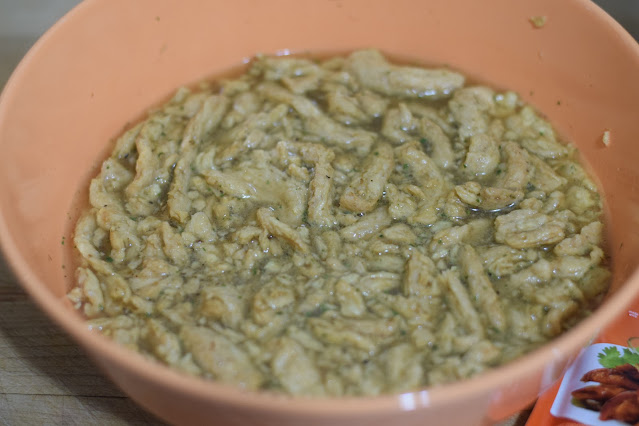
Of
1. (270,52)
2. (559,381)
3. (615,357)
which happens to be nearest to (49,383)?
(559,381)

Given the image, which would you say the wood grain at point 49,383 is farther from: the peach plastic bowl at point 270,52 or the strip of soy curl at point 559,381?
the strip of soy curl at point 559,381

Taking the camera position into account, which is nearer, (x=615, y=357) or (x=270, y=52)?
(x=615, y=357)

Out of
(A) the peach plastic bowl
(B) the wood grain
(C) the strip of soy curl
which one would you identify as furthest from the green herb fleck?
(B) the wood grain

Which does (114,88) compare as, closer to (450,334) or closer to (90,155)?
(90,155)

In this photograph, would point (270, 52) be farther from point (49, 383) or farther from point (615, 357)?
point (615, 357)

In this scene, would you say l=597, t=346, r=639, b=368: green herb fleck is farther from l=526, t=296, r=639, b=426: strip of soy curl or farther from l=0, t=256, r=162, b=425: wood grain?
l=0, t=256, r=162, b=425: wood grain
